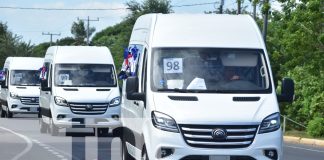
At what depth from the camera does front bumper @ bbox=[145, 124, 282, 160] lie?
41.7ft

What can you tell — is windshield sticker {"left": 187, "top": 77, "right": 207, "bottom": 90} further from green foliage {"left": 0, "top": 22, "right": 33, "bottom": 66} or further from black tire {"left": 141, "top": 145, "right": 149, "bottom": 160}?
green foliage {"left": 0, "top": 22, "right": 33, "bottom": 66}

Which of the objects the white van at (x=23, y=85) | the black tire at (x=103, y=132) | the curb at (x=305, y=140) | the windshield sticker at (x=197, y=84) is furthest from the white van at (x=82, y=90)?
the windshield sticker at (x=197, y=84)

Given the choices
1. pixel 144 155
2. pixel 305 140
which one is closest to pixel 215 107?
pixel 144 155

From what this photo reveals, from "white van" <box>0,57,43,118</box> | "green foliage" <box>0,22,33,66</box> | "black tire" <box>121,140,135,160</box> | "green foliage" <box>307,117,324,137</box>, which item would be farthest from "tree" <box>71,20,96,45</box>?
"black tire" <box>121,140,135,160</box>

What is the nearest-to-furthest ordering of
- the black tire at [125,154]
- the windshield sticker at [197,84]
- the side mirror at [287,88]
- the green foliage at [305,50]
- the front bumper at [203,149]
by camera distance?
the front bumper at [203,149] < the side mirror at [287,88] < the windshield sticker at [197,84] < the black tire at [125,154] < the green foliage at [305,50]

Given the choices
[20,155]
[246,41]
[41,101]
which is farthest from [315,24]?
[246,41]

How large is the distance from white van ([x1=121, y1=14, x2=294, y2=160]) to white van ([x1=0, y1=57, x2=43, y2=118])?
2554cm

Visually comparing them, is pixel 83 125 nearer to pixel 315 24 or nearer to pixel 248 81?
pixel 315 24

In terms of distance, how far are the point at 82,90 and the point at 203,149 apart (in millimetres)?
14497

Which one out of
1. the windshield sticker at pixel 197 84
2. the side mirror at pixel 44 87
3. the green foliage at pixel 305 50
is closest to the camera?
the windshield sticker at pixel 197 84

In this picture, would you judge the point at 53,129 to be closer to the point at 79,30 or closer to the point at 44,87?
the point at 44,87

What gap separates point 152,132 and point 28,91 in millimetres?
27908

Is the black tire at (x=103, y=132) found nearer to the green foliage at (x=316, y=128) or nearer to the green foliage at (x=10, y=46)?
the green foliage at (x=316, y=128)

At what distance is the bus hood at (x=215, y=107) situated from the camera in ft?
42.0
